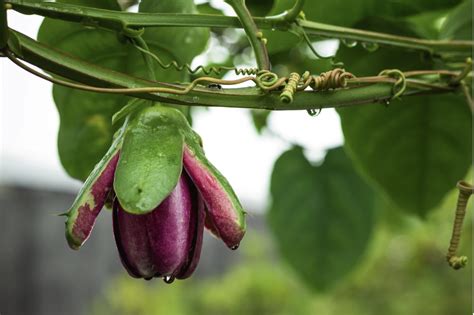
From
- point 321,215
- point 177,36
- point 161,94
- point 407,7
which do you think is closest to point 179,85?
point 161,94

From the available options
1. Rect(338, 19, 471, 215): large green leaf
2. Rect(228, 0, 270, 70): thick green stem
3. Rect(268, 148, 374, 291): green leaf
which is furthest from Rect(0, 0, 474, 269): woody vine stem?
Rect(268, 148, 374, 291): green leaf

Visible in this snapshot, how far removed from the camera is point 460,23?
52 centimetres

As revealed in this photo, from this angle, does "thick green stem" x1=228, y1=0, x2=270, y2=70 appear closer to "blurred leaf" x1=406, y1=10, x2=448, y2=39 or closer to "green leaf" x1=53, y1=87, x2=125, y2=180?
"green leaf" x1=53, y1=87, x2=125, y2=180

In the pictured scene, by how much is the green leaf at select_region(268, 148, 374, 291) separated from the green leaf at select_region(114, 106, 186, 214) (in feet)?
1.58

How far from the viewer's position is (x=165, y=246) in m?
0.33

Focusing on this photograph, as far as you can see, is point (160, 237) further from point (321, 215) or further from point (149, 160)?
point (321, 215)

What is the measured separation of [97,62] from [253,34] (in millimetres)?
110

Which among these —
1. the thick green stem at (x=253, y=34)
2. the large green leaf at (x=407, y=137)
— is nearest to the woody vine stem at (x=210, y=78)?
the thick green stem at (x=253, y=34)

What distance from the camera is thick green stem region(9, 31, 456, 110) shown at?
32cm

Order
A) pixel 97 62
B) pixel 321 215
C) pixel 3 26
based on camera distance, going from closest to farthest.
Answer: pixel 3 26 → pixel 97 62 → pixel 321 215

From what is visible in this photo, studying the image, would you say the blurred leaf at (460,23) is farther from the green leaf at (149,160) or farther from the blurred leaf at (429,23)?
the green leaf at (149,160)

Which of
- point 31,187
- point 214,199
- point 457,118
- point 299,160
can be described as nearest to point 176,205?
point 214,199

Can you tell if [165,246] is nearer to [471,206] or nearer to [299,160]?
[299,160]

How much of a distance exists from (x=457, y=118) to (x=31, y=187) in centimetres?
276
